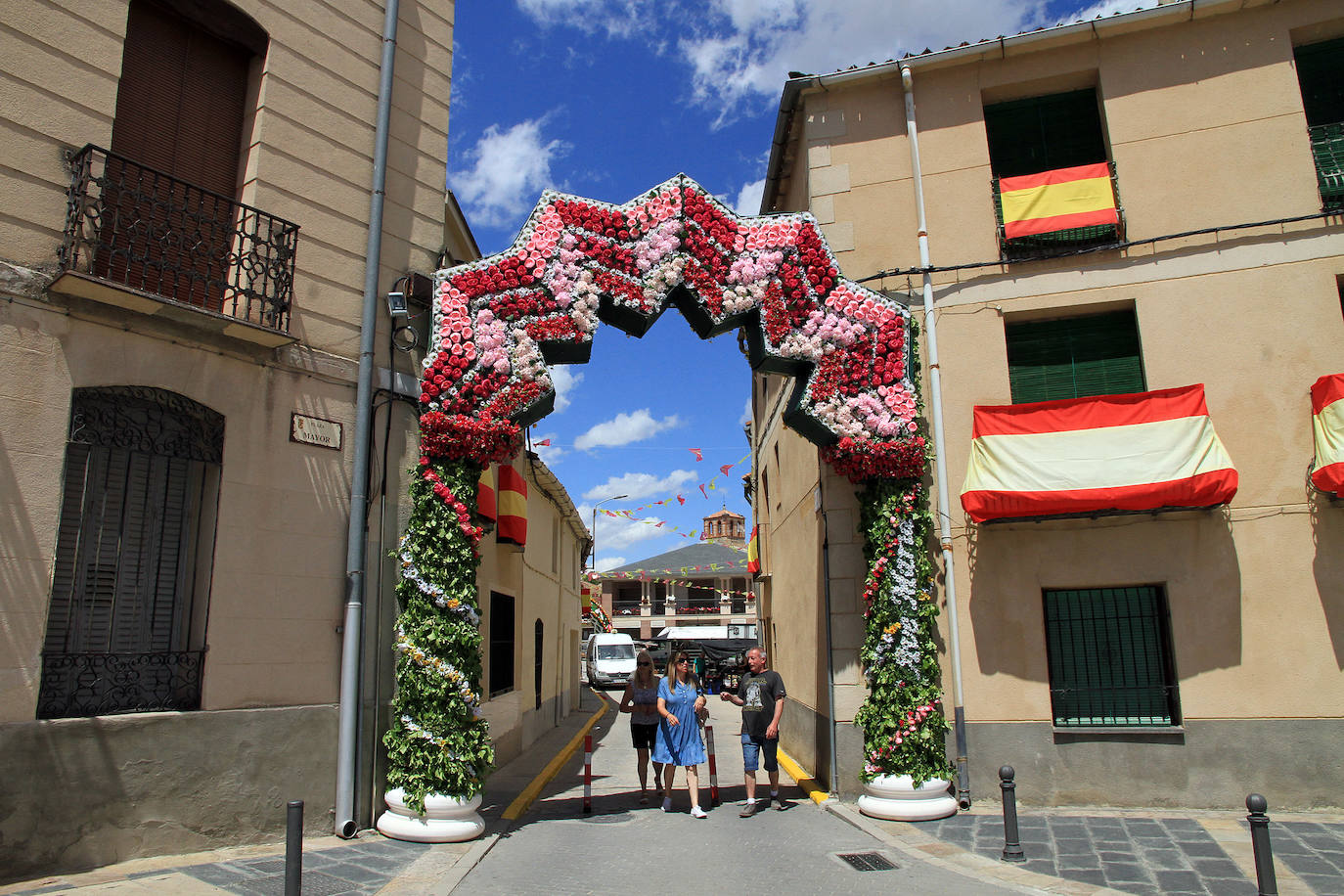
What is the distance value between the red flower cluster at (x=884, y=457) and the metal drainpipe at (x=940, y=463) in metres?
0.48

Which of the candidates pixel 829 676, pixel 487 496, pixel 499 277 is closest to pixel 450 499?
pixel 499 277

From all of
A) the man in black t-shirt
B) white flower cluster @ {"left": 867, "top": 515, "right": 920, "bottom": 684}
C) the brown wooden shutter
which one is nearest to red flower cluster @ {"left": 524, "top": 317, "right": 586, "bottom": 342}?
the brown wooden shutter

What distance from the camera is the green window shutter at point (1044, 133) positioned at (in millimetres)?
10672

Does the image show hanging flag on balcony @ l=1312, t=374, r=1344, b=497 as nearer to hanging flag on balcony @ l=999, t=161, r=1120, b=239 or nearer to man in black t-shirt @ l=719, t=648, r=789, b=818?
hanging flag on balcony @ l=999, t=161, r=1120, b=239

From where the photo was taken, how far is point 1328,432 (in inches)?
343

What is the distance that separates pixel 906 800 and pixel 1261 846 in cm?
386

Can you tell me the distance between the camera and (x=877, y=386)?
9.62m

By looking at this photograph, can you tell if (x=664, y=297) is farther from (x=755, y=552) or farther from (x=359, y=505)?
(x=755, y=552)

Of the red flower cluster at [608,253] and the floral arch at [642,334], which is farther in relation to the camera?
the red flower cluster at [608,253]

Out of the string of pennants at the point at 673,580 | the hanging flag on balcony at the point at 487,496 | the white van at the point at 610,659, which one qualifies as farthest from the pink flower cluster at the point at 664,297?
the string of pennants at the point at 673,580

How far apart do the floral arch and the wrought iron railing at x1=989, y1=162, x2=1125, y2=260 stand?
158cm

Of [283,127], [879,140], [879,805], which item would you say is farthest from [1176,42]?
[283,127]

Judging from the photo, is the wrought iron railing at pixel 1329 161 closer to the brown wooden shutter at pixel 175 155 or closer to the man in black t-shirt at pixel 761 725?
the man in black t-shirt at pixel 761 725

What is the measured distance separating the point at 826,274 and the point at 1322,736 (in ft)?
22.5
